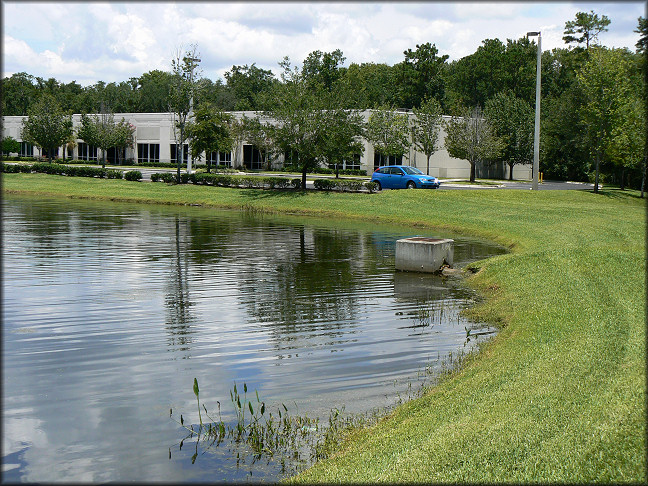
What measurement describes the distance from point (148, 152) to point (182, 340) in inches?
2886

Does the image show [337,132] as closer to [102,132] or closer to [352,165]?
[352,165]

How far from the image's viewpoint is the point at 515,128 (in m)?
69.6

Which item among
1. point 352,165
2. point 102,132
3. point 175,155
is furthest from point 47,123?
point 352,165

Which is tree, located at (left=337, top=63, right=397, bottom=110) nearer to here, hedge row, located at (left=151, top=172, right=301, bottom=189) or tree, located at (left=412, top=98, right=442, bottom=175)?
tree, located at (left=412, top=98, right=442, bottom=175)

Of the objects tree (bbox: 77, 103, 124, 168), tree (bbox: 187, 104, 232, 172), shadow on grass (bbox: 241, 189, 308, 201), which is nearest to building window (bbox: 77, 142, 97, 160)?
tree (bbox: 77, 103, 124, 168)

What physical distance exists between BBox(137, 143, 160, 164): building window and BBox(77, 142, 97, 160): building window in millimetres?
6678

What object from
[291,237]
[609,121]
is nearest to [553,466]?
[291,237]

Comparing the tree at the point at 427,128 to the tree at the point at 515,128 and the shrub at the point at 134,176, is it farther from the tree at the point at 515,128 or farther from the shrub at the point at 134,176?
the shrub at the point at 134,176

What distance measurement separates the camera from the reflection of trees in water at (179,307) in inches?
497

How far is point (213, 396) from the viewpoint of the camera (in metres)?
9.67

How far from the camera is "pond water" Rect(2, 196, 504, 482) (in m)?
7.91

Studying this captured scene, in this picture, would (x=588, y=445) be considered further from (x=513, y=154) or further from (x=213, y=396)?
(x=513, y=154)

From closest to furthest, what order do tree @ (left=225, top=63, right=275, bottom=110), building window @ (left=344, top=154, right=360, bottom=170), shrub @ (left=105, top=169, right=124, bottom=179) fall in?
shrub @ (left=105, top=169, right=124, bottom=179) → building window @ (left=344, top=154, right=360, bottom=170) → tree @ (left=225, top=63, right=275, bottom=110)

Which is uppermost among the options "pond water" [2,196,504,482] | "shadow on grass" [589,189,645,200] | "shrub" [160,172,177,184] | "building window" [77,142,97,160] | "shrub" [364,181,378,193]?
"building window" [77,142,97,160]
